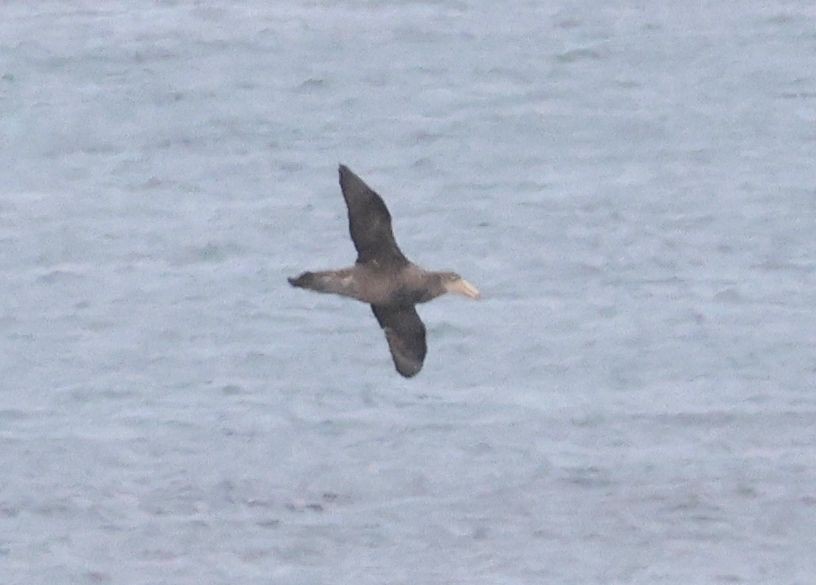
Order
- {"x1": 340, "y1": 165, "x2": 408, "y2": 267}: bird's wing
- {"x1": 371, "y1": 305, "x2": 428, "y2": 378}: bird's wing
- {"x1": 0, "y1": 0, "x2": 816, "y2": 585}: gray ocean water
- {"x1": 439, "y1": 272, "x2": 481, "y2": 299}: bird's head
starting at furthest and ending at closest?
{"x1": 0, "y1": 0, "x2": 816, "y2": 585}: gray ocean water < {"x1": 371, "y1": 305, "x2": 428, "y2": 378}: bird's wing < {"x1": 439, "y1": 272, "x2": 481, "y2": 299}: bird's head < {"x1": 340, "y1": 165, "x2": 408, "y2": 267}: bird's wing

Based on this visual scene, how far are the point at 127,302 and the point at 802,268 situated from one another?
5765 millimetres

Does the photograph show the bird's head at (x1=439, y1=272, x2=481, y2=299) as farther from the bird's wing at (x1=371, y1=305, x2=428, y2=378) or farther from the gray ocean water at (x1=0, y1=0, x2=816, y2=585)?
the gray ocean water at (x1=0, y1=0, x2=816, y2=585)

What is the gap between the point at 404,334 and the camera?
1216 cm

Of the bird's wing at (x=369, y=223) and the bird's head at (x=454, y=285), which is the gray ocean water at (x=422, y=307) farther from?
the bird's wing at (x=369, y=223)

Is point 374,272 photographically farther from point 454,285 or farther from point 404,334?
point 404,334

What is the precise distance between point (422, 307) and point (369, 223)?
891 centimetres

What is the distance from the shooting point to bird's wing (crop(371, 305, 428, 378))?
474 inches

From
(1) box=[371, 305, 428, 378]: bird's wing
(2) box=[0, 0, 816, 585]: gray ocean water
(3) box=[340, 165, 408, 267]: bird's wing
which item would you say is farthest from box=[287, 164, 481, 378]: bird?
(2) box=[0, 0, 816, 585]: gray ocean water

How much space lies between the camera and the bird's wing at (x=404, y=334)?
1205 centimetres

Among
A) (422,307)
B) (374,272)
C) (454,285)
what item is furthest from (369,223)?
(422,307)

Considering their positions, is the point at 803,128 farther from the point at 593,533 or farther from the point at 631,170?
the point at 593,533

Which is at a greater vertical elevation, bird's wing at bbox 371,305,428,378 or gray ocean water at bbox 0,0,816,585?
bird's wing at bbox 371,305,428,378

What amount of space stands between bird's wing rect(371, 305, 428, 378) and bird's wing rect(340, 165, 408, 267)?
408 mm

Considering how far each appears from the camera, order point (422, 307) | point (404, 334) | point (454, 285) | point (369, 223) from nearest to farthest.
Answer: point (369, 223), point (454, 285), point (404, 334), point (422, 307)
